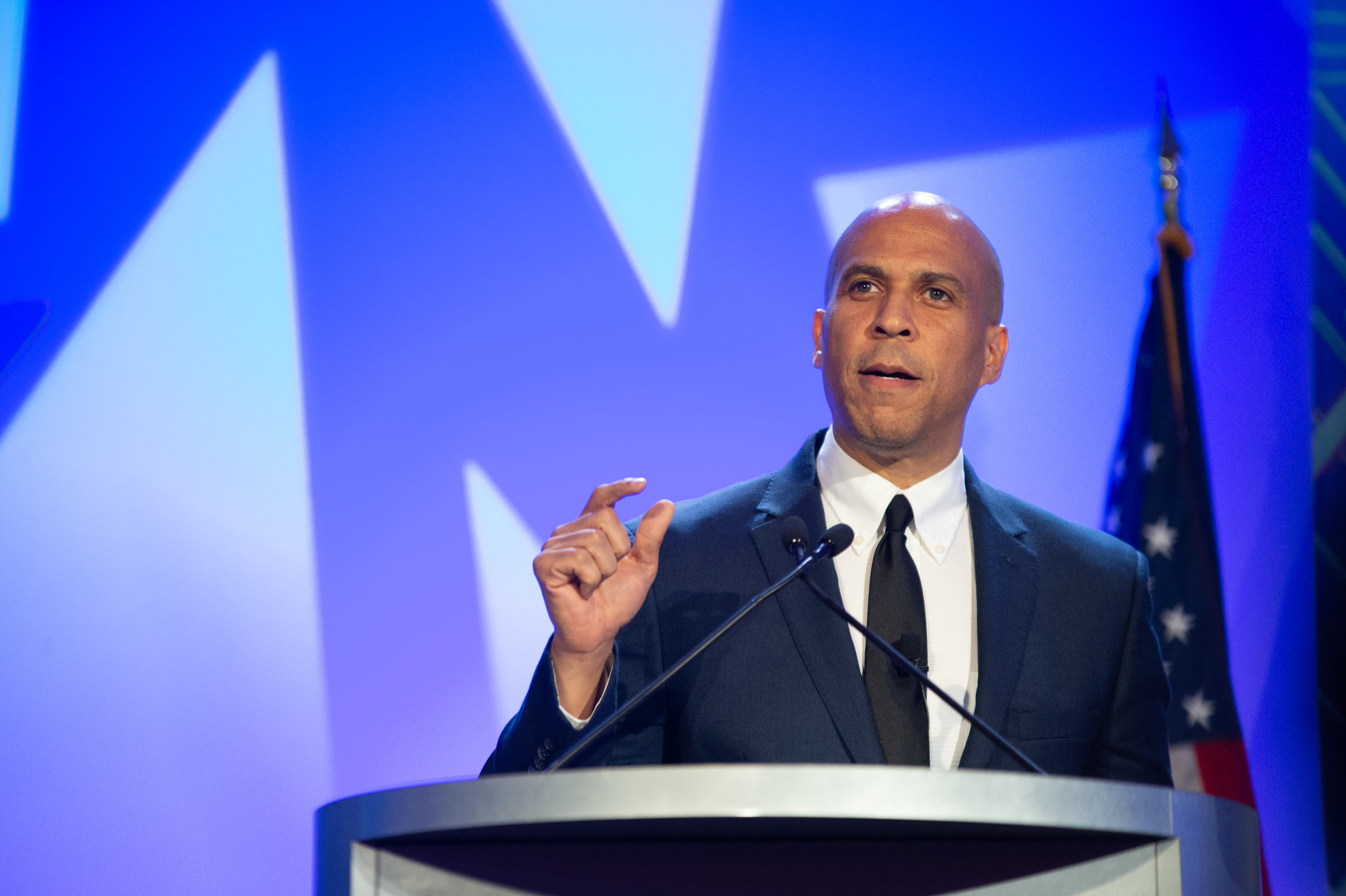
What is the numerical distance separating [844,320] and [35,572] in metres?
1.81

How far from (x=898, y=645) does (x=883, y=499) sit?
281mm

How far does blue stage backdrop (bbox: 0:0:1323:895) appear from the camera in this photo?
2586mm

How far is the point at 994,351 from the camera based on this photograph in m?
2.13

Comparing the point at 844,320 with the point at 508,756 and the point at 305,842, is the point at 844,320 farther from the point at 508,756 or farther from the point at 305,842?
the point at 305,842

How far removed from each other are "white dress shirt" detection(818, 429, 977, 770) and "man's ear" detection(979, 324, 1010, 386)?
0.19 meters

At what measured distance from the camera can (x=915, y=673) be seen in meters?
1.46

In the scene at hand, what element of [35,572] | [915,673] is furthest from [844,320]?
[35,572]

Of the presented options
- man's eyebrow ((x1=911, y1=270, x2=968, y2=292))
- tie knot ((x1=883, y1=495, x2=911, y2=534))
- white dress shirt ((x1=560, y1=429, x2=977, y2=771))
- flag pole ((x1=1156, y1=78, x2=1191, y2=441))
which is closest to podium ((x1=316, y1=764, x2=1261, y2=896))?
white dress shirt ((x1=560, y1=429, x2=977, y2=771))

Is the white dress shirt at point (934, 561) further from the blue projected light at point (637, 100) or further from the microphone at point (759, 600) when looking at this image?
the blue projected light at point (637, 100)

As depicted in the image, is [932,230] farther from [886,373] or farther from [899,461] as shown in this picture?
[899,461]

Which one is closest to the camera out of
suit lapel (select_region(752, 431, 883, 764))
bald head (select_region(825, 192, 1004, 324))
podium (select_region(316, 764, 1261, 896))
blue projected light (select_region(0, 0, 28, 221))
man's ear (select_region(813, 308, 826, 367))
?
podium (select_region(316, 764, 1261, 896))

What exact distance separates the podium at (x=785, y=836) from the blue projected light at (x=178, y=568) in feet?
5.31

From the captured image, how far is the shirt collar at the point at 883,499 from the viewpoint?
6.20 feet

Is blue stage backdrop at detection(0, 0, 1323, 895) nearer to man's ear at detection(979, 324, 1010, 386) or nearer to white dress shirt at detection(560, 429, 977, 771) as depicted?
man's ear at detection(979, 324, 1010, 386)
